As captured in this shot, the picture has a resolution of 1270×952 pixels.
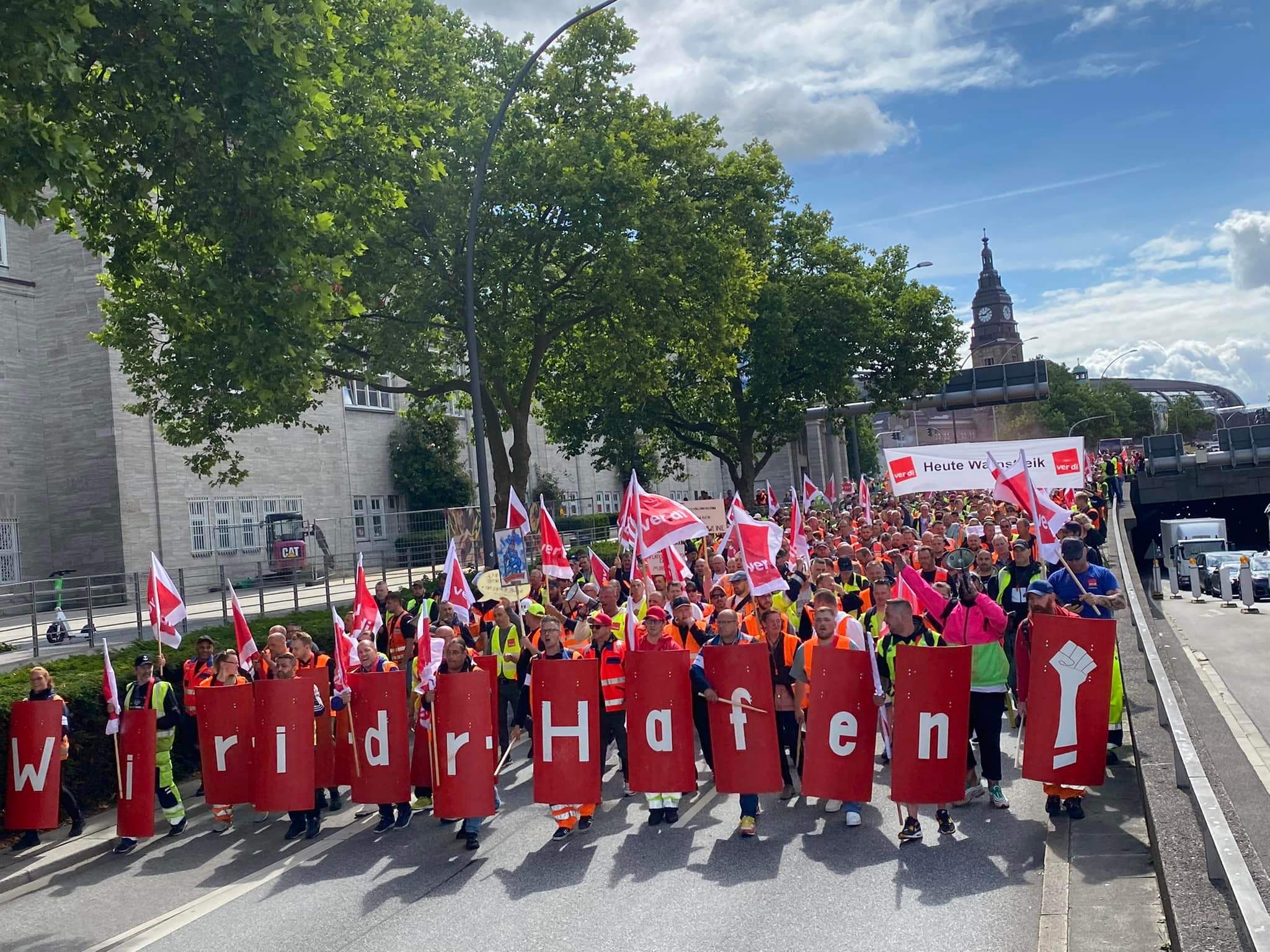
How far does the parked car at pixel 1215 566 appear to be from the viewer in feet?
110

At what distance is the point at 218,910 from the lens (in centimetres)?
791

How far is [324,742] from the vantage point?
10.5m

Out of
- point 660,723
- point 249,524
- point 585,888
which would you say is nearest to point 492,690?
point 660,723

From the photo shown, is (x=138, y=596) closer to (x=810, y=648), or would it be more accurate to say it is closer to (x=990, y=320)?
(x=810, y=648)

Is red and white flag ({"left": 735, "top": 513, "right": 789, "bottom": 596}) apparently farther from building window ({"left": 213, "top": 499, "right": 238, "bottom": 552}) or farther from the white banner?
building window ({"left": 213, "top": 499, "right": 238, "bottom": 552})

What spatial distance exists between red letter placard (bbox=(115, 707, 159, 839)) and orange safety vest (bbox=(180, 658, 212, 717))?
659 millimetres

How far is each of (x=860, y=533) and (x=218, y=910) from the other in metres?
13.7

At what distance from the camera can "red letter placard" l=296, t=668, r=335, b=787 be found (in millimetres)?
10469

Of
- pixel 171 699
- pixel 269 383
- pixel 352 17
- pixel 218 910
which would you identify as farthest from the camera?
pixel 352 17

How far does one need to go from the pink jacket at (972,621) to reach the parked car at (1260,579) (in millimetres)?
24871

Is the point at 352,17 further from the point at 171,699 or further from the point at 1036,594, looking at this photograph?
the point at 1036,594

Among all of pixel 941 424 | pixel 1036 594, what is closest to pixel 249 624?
pixel 1036 594

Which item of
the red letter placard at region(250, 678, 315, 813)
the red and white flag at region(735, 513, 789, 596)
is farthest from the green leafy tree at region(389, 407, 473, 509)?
the red letter placard at region(250, 678, 315, 813)

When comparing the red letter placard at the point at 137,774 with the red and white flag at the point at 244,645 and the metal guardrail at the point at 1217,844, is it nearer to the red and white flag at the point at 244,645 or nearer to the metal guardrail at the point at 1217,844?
the red and white flag at the point at 244,645
